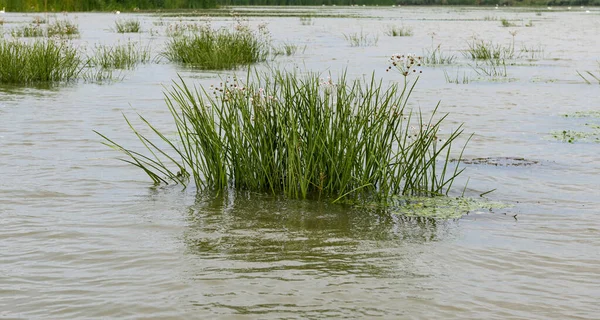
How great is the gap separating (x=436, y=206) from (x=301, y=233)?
1.28 metres

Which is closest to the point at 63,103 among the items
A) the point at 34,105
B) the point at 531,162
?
the point at 34,105

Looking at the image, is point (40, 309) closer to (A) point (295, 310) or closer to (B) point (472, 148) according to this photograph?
(A) point (295, 310)

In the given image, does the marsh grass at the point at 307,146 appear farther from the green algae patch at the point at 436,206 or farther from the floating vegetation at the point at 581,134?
the floating vegetation at the point at 581,134

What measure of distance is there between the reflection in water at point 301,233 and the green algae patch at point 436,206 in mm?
112

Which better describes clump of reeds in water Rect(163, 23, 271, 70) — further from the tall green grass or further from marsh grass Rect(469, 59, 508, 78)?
marsh grass Rect(469, 59, 508, 78)

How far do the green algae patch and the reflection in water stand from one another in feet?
0.37

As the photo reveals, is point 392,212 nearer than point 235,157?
Yes

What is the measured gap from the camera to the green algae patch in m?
6.18

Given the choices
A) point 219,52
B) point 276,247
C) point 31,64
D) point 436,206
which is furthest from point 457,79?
point 276,247

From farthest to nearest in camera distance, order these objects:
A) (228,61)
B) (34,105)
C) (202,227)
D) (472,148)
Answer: (228,61)
(34,105)
(472,148)
(202,227)

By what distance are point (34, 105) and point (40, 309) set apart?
8.62 m

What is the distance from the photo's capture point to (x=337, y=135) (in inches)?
249

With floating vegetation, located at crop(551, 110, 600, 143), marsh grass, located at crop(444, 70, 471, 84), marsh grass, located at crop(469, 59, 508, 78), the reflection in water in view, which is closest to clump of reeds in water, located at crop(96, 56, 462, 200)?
the reflection in water

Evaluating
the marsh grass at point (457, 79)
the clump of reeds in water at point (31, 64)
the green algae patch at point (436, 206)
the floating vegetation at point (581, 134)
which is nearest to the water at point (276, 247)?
the green algae patch at point (436, 206)
